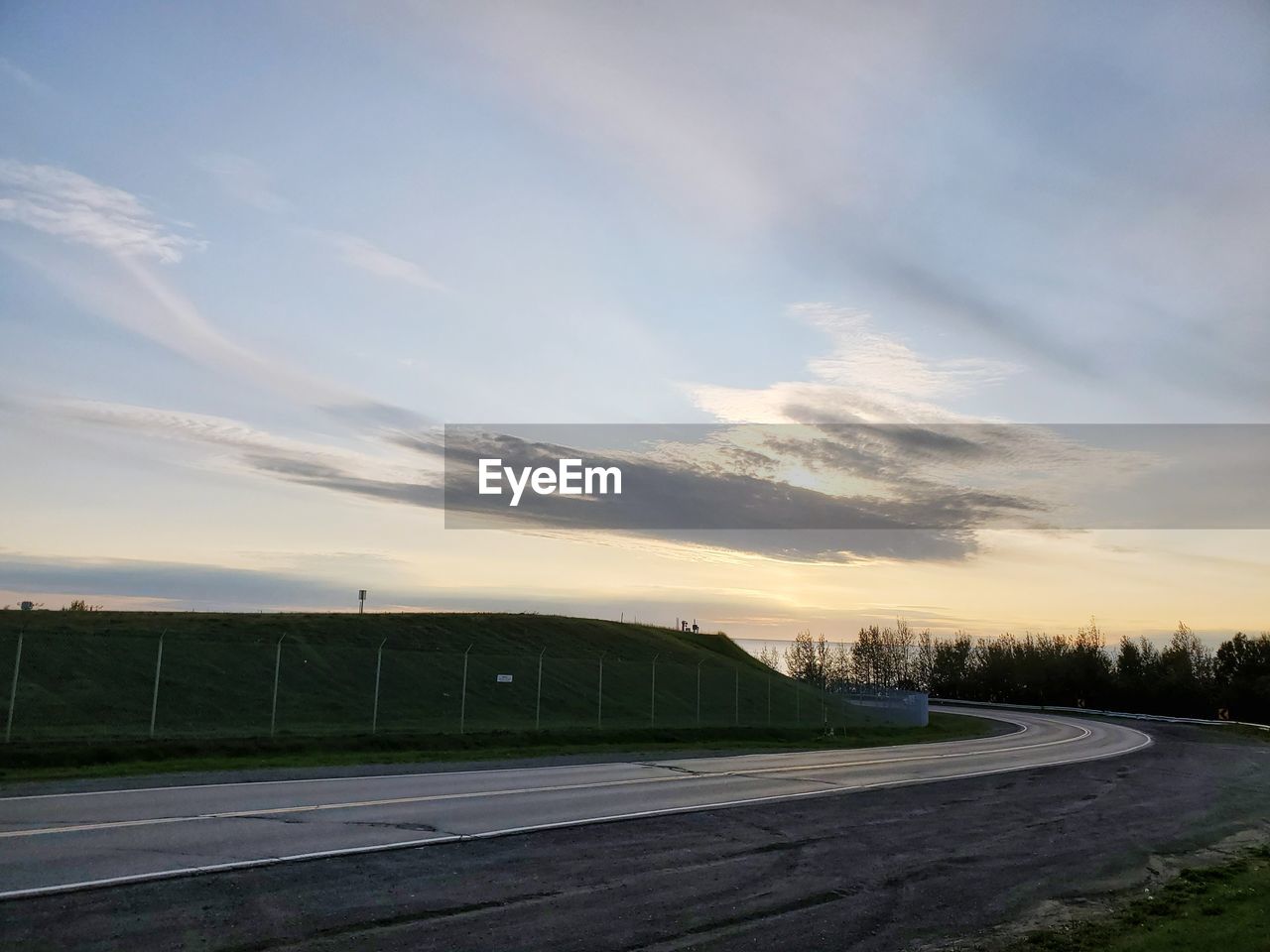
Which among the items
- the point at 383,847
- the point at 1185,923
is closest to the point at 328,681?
the point at 383,847

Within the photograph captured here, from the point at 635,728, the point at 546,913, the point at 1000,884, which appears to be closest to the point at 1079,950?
the point at 1000,884

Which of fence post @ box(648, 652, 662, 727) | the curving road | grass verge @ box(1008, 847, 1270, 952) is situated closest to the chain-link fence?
fence post @ box(648, 652, 662, 727)

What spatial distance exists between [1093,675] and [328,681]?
264 ft

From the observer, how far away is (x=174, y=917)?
8672mm

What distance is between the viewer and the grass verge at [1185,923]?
9695 mm

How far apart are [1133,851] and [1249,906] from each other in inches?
169

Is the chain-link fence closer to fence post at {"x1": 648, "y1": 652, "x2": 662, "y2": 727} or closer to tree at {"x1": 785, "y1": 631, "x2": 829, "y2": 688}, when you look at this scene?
fence post at {"x1": 648, "y1": 652, "x2": 662, "y2": 727}

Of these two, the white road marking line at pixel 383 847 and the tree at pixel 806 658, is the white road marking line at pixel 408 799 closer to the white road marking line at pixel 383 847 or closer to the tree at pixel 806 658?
the white road marking line at pixel 383 847

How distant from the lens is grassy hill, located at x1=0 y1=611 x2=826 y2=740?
94.7 ft

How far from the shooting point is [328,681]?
1460 inches

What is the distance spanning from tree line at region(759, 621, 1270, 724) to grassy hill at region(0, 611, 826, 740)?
1420cm

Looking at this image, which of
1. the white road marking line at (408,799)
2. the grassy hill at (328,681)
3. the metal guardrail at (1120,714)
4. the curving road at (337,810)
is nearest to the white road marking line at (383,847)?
the curving road at (337,810)

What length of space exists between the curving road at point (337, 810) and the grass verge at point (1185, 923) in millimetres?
7188

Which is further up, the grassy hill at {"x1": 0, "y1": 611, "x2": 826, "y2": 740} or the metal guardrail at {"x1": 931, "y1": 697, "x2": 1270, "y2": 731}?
the grassy hill at {"x1": 0, "y1": 611, "x2": 826, "y2": 740}
